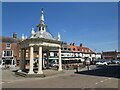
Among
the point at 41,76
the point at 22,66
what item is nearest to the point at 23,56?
the point at 22,66

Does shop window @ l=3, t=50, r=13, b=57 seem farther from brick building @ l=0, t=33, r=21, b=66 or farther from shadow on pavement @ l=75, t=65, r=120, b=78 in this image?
shadow on pavement @ l=75, t=65, r=120, b=78

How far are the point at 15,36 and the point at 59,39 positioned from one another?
31037mm

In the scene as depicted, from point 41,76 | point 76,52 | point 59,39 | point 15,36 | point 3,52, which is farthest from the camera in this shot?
point 76,52

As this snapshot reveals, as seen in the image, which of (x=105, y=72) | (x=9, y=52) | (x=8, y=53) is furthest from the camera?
(x=9, y=52)

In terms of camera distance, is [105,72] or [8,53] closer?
[105,72]

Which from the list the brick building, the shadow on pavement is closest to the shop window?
the brick building

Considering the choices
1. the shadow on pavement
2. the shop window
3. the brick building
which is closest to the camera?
the shadow on pavement

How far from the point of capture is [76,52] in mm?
51969

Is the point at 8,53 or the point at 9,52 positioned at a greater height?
the point at 9,52

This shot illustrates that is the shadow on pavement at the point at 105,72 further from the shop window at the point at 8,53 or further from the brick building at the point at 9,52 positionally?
the shop window at the point at 8,53

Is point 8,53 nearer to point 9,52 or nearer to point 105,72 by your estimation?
point 9,52

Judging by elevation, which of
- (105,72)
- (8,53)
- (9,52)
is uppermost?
(9,52)

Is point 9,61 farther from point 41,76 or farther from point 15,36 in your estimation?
point 41,76

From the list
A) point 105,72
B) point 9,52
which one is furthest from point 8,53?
point 105,72
